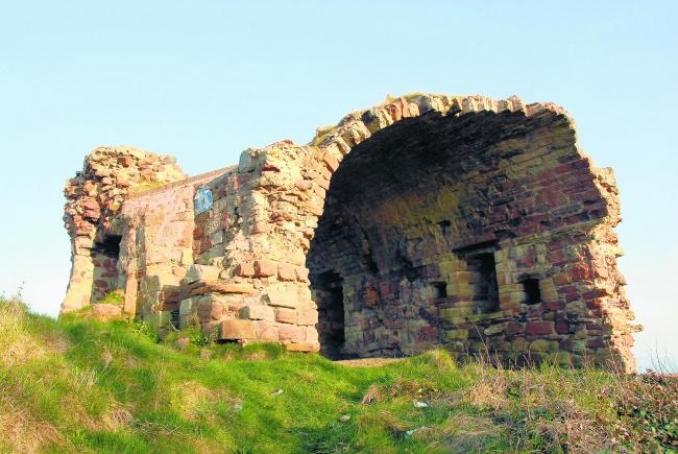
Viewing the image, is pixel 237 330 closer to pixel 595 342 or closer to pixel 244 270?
pixel 244 270

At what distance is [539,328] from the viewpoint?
9.29 metres

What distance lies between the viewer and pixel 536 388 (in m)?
4.73

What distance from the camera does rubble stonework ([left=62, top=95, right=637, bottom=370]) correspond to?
24.0 ft

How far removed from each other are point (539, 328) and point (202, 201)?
540 cm

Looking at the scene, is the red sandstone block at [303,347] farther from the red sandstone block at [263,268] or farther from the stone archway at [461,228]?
the stone archway at [461,228]

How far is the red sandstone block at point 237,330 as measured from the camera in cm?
637

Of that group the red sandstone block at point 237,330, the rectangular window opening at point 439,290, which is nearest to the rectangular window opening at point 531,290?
the rectangular window opening at point 439,290

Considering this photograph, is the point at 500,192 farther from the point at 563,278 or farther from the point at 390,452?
the point at 390,452

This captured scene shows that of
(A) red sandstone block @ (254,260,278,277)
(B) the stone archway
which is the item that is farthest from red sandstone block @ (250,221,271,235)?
(B) the stone archway

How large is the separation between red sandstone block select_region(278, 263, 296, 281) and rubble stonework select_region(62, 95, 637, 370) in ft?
0.06

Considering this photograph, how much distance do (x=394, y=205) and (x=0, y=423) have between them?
8.24 meters

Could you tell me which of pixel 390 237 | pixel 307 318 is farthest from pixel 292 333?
pixel 390 237

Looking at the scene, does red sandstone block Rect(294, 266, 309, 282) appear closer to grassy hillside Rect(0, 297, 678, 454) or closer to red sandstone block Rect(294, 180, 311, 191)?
red sandstone block Rect(294, 180, 311, 191)

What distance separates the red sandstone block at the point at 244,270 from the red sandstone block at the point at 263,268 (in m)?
0.05
